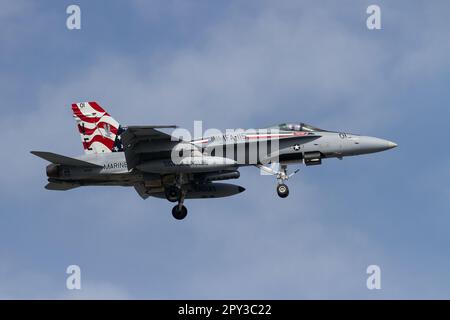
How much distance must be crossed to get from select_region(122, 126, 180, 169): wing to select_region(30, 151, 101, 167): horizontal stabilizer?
5.72 feet

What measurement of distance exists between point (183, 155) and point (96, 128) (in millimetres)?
4519

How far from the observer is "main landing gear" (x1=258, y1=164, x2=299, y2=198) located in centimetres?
3856

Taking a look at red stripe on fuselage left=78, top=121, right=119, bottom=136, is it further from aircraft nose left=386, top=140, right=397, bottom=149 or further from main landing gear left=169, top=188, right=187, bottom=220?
aircraft nose left=386, top=140, right=397, bottom=149

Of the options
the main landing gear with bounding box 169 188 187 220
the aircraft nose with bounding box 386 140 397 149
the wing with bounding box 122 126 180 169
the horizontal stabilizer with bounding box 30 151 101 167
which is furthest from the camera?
the main landing gear with bounding box 169 188 187 220

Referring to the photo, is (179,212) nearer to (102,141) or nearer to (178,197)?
(178,197)

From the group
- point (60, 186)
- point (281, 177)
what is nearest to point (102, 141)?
point (60, 186)

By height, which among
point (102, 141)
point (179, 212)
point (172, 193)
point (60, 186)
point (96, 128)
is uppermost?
point (96, 128)

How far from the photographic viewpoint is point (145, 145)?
126ft

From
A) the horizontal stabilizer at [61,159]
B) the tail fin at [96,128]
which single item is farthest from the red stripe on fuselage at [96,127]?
the horizontal stabilizer at [61,159]

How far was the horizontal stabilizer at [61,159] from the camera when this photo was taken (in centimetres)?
3803

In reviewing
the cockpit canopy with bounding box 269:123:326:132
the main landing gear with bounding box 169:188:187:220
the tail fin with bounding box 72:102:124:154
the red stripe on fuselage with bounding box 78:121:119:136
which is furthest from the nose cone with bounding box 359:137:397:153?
the red stripe on fuselage with bounding box 78:121:119:136

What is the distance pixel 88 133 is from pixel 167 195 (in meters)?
4.14

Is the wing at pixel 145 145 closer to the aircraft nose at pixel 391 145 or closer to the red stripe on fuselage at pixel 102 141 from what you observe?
the red stripe on fuselage at pixel 102 141
